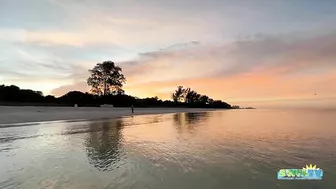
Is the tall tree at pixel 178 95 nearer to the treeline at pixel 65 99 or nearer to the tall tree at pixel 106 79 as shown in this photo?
the treeline at pixel 65 99

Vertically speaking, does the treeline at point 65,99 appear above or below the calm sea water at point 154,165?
above

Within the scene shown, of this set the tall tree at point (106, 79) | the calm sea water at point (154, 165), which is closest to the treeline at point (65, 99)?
the tall tree at point (106, 79)

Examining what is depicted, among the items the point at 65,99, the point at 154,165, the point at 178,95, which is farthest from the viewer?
the point at 178,95

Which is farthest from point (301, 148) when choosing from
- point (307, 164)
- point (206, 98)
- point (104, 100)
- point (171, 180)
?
point (206, 98)

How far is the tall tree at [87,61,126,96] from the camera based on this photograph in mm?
65688

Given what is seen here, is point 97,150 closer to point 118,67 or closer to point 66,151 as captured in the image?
point 66,151

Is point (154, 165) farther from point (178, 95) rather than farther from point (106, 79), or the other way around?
point (178, 95)

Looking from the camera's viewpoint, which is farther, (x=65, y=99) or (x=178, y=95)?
(x=178, y=95)

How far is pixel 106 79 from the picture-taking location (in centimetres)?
6706

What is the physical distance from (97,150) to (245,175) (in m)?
7.24

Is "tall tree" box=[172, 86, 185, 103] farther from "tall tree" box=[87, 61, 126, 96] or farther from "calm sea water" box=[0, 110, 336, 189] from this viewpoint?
"calm sea water" box=[0, 110, 336, 189]

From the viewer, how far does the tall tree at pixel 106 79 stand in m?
65.7

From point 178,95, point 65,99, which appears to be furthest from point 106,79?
point 178,95

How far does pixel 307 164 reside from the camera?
31.6 feet
